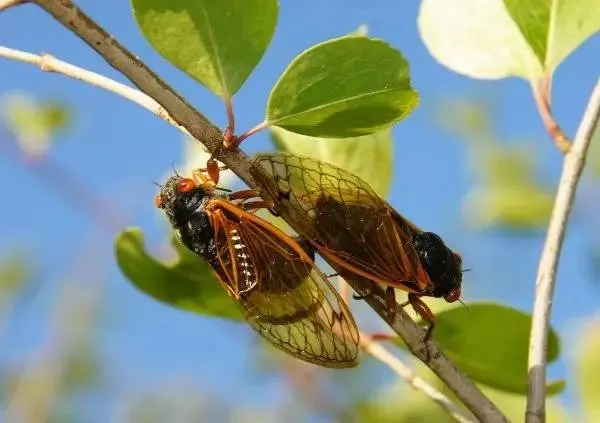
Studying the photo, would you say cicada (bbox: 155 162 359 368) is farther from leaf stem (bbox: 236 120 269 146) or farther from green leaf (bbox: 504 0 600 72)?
green leaf (bbox: 504 0 600 72)

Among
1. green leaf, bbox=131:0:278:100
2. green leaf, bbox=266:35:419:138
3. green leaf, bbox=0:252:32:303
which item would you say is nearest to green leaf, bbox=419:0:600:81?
green leaf, bbox=266:35:419:138

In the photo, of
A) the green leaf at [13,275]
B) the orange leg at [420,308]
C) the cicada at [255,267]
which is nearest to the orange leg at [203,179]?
the cicada at [255,267]

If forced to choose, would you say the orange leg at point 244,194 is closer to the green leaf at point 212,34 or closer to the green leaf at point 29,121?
the green leaf at point 212,34

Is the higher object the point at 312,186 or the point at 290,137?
the point at 290,137

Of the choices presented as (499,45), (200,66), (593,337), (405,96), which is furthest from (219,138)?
(593,337)

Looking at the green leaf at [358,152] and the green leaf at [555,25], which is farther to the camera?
the green leaf at [358,152]

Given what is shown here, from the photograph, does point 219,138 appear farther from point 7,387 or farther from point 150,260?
point 7,387
